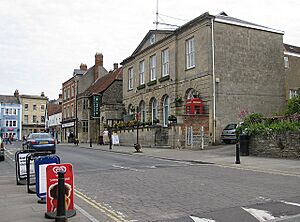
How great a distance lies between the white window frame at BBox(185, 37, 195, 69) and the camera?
29031 mm

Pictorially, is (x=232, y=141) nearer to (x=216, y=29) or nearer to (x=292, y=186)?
(x=216, y=29)

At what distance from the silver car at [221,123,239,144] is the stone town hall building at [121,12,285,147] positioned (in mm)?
711

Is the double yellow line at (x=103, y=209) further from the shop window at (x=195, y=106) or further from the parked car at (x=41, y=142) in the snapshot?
the shop window at (x=195, y=106)

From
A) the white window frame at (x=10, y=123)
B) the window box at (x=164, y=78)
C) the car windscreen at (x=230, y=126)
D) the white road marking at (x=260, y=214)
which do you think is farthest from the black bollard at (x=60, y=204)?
the white window frame at (x=10, y=123)

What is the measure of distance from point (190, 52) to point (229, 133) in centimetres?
829

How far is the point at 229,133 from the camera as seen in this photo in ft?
82.8

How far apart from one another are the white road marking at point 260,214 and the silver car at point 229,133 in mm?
18692

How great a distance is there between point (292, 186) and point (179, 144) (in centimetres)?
1647

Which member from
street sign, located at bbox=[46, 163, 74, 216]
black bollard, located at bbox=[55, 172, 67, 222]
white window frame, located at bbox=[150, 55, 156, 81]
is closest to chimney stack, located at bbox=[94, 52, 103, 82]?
white window frame, located at bbox=[150, 55, 156, 81]

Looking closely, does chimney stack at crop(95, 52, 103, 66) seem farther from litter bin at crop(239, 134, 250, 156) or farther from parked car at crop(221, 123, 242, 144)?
litter bin at crop(239, 134, 250, 156)

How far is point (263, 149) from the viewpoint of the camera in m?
18.9

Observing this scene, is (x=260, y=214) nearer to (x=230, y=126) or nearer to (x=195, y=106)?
(x=230, y=126)

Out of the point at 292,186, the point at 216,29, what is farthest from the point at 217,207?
the point at 216,29

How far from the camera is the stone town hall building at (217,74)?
2644 cm
